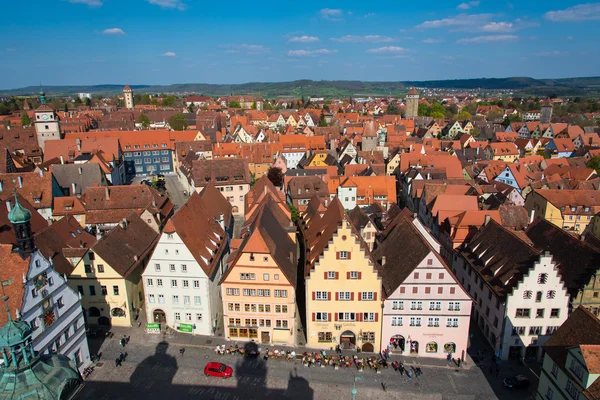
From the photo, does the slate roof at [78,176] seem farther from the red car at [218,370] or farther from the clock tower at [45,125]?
the red car at [218,370]

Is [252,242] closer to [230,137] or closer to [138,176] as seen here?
[138,176]

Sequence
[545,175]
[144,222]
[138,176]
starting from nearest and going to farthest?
[144,222] → [545,175] → [138,176]

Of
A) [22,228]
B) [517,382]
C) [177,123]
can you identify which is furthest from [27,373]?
[177,123]

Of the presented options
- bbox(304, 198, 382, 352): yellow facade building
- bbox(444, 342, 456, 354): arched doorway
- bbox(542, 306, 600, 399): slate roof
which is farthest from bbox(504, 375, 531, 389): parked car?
bbox(304, 198, 382, 352): yellow facade building

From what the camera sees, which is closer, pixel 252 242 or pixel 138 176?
pixel 252 242

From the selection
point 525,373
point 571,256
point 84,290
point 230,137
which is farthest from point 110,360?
point 230,137

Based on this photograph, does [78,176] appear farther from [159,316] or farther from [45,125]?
[159,316]

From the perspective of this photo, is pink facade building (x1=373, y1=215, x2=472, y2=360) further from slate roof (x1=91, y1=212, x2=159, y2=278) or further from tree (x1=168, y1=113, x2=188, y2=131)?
tree (x1=168, y1=113, x2=188, y2=131)
